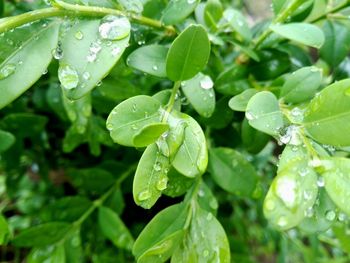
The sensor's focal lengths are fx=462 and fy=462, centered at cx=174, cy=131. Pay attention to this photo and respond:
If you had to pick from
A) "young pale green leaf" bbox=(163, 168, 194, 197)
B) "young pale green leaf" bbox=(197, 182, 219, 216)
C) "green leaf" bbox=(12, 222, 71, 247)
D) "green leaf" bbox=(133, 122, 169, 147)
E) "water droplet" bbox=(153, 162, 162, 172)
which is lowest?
"green leaf" bbox=(12, 222, 71, 247)

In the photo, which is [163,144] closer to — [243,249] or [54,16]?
[54,16]

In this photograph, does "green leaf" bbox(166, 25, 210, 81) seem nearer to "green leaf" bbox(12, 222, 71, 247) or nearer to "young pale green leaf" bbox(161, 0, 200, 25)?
"young pale green leaf" bbox(161, 0, 200, 25)

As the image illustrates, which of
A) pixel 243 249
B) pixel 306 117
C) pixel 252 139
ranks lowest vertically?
pixel 243 249

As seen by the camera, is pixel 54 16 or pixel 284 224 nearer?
pixel 284 224

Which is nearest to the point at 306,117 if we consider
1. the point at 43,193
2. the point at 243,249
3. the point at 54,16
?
the point at 54,16

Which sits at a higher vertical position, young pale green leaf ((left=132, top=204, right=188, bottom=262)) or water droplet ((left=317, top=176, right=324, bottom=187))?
water droplet ((left=317, top=176, right=324, bottom=187))

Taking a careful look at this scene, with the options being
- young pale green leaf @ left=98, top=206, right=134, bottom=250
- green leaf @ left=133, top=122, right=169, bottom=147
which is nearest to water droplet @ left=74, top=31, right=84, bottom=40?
green leaf @ left=133, top=122, right=169, bottom=147

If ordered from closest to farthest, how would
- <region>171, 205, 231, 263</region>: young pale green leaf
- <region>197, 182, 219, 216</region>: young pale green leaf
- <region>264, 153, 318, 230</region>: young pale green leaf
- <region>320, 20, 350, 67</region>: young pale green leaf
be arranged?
<region>264, 153, 318, 230</region>: young pale green leaf < <region>171, 205, 231, 263</region>: young pale green leaf < <region>197, 182, 219, 216</region>: young pale green leaf < <region>320, 20, 350, 67</region>: young pale green leaf
